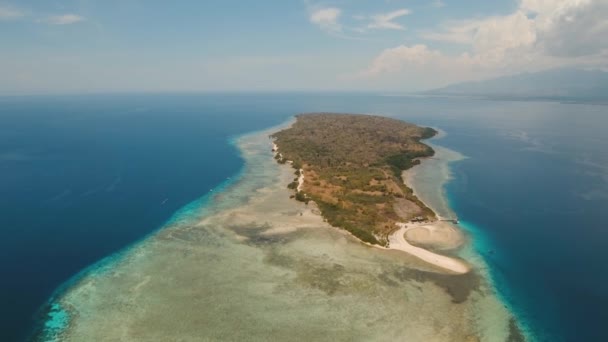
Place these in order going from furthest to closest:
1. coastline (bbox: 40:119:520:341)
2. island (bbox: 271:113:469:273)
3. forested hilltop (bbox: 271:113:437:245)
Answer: forested hilltop (bbox: 271:113:437:245), island (bbox: 271:113:469:273), coastline (bbox: 40:119:520:341)

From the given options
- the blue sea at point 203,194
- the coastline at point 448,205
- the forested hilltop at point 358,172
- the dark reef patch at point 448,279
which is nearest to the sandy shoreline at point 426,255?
the dark reef patch at point 448,279

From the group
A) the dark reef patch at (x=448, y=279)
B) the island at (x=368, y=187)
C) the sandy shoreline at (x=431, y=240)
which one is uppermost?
the island at (x=368, y=187)

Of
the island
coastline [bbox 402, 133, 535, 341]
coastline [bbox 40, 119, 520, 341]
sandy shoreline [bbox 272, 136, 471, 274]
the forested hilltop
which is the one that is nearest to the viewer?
coastline [bbox 40, 119, 520, 341]

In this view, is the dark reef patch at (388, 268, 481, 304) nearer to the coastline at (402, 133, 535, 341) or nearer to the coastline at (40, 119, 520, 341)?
the coastline at (40, 119, 520, 341)

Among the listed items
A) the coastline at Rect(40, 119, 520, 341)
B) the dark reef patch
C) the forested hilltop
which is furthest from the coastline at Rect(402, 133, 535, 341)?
the forested hilltop

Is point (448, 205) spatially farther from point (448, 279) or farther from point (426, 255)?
point (448, 279)

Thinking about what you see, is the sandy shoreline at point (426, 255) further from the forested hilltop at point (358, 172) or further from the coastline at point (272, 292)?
the forested hilltop at point (358, 172)
